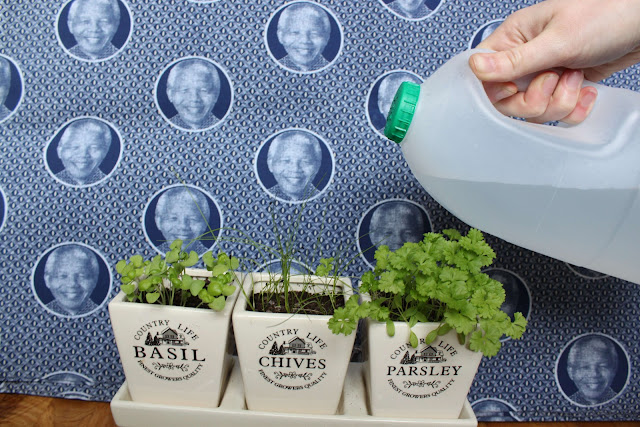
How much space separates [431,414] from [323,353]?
0.18 meters

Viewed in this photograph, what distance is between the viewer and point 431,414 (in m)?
0.63

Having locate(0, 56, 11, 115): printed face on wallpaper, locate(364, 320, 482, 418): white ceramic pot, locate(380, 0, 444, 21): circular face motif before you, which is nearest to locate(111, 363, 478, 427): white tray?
locate(364, 320, 482, 418): white ceramic pot

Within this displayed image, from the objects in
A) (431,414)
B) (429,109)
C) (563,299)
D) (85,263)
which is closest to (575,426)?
(563,299)

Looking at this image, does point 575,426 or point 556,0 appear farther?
point 575,426

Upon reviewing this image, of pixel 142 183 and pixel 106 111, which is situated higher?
pixel 106 111

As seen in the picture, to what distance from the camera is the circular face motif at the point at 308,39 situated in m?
0.72

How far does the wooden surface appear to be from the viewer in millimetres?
722

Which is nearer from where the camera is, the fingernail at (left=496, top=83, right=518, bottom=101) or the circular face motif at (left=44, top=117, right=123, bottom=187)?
the fingernail at (left=496, top=83, right=518, bottom=101)

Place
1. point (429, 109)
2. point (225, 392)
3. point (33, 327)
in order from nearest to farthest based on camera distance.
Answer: point (429, 109), point (225, 392), point (33, 327)

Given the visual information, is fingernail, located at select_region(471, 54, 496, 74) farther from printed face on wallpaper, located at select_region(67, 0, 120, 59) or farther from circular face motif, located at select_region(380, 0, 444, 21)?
printed face on wallpaper, located at select_region(67, 0, 120, 59)

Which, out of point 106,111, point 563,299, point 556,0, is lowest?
point 563,299

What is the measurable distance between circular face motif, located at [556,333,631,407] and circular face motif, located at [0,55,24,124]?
992 mm

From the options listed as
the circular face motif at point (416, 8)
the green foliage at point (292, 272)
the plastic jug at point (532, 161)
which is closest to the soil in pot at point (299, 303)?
the green foliage at point (292, 272)

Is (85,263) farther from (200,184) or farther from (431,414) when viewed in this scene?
(431,414)
